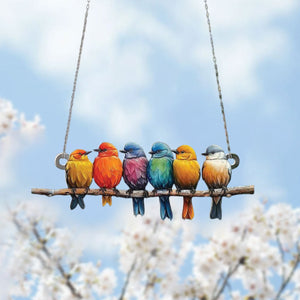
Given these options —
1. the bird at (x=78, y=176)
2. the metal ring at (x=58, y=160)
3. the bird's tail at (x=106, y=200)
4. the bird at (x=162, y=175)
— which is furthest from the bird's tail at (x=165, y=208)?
the metal ring at (x=58, y=160)

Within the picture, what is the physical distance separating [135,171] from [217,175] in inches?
14.1

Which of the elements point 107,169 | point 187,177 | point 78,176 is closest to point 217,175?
point 187,177

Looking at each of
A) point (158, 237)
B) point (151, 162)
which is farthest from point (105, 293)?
point (151, 162)

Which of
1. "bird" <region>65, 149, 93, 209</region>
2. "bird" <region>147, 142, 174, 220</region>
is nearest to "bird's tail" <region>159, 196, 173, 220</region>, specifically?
"bird" <region>147, 142, 174, 220</region>

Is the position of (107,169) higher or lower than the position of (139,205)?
higher

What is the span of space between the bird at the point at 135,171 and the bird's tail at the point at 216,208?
0.96 feet

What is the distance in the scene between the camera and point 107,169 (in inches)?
81.4

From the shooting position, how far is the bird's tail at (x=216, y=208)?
1.99 meters

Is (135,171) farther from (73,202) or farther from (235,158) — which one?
(235,158)

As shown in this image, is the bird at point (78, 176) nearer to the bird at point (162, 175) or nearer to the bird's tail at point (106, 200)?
the bird's tail at point (106, 200)

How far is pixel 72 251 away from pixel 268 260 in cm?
156

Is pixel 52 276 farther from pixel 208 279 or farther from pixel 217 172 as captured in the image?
pixel 217 172

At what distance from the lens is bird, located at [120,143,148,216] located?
205cm

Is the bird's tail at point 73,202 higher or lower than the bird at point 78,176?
lower
